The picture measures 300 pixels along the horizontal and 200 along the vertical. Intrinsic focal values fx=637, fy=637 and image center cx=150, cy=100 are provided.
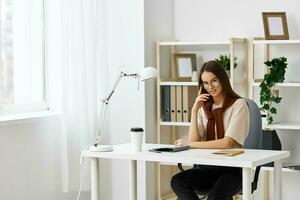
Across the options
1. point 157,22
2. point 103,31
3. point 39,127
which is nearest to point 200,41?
point 157,22

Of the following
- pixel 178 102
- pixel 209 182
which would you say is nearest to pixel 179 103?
pixel 178 102

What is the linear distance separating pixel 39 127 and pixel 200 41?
1677 mm

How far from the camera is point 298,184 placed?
17.4 ft

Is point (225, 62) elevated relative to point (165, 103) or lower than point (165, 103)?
elevated

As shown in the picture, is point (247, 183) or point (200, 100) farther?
point (200, 100)

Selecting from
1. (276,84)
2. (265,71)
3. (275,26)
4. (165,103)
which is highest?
(275,26)

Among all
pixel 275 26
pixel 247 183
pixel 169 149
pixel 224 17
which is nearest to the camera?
pixel 247 183

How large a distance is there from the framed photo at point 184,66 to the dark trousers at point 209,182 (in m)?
1.39

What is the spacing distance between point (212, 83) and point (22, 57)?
1.50m

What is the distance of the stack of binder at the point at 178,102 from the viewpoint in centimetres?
543

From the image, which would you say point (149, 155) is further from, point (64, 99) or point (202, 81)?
point (64, 99)

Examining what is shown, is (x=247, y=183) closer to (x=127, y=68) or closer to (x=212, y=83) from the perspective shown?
(x=212, y=83)

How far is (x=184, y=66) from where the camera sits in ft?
18.1

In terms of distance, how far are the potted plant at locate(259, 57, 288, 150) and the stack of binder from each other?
0.68 metres
